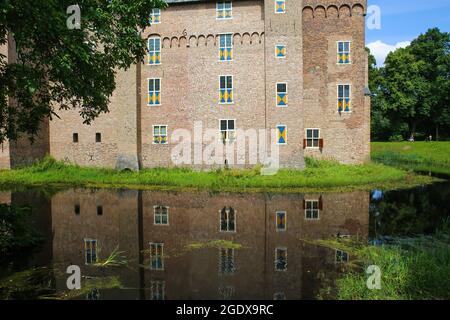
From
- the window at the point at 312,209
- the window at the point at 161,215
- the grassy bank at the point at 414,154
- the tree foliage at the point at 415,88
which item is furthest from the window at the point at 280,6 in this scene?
the tree foliage at the point at 415,88

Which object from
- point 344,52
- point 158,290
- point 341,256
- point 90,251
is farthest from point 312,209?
point 344,52

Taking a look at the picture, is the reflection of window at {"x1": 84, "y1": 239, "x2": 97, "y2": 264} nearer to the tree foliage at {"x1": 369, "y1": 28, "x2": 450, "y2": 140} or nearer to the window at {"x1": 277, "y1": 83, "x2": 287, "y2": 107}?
the window at {"x1": 277, "y1": 83, "x2": 287, "y2": 107}

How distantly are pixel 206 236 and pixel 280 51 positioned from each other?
13942mm

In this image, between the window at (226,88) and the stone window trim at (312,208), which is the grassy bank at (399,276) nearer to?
the stone window trim at (312,208)

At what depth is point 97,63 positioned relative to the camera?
319 inches

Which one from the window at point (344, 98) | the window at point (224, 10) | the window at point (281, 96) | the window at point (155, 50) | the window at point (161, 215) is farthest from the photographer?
the window at point (155, 50)

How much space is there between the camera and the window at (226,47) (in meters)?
19.8

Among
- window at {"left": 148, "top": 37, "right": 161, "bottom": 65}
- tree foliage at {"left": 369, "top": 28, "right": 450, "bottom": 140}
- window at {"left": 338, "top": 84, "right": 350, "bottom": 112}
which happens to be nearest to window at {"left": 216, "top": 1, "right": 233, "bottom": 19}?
window at {"left": 148, "top": 37, "right": 161, "bottom": 65}

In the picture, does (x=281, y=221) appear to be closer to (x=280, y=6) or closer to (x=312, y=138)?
(x=312, y=138)

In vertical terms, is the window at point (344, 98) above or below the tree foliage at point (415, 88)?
below

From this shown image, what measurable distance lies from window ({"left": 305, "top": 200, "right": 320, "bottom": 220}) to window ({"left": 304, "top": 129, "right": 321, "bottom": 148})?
8626mm

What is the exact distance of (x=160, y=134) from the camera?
21.0m

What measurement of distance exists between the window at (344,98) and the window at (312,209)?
32.2 feet

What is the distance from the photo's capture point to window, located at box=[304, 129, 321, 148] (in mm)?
20219
